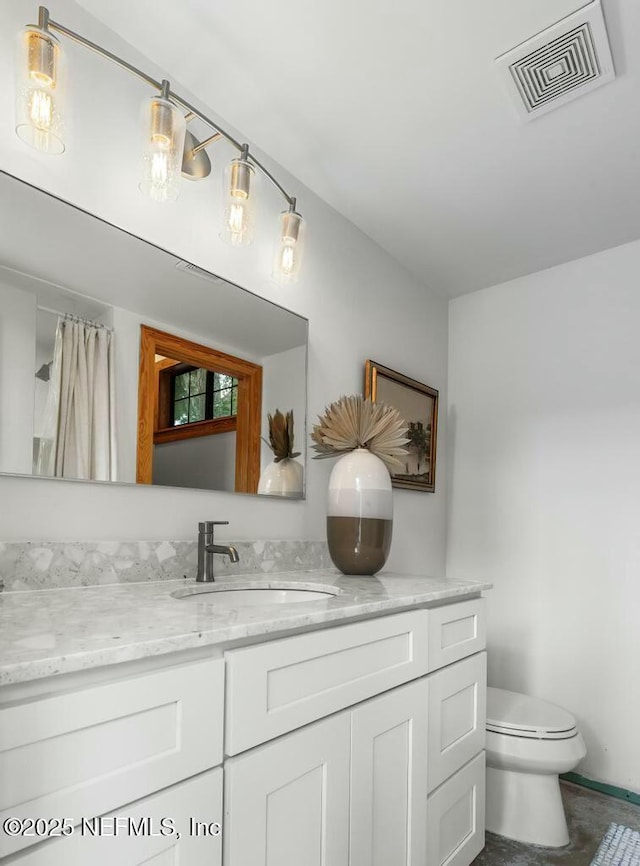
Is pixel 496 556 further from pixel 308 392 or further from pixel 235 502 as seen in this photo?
pixel 235 502

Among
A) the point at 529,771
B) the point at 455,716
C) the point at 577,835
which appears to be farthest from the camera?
the point at 577,835

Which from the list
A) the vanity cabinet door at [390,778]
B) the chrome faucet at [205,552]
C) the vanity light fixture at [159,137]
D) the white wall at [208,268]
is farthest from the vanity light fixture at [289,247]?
the vanity cabinet door at [390,778]

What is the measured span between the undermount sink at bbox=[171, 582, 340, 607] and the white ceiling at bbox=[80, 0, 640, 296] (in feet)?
4.45

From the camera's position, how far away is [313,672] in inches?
42.7

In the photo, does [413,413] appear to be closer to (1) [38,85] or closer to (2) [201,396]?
(2) [201,396]

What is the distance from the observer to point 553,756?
178 centimetres

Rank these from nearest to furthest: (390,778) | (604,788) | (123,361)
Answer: (390,778)
(123,361)
(604,788)

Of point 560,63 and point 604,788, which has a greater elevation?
point 560,63

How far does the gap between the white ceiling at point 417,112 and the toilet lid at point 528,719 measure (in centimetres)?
183

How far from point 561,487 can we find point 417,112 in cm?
164

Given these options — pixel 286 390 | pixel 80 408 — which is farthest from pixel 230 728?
pixel 286 390

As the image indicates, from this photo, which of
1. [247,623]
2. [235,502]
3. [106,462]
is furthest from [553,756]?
[106,462]

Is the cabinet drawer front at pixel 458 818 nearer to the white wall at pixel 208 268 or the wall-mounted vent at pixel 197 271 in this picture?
the white wall at pixel 208 268

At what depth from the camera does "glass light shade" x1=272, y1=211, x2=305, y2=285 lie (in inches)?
69.3
